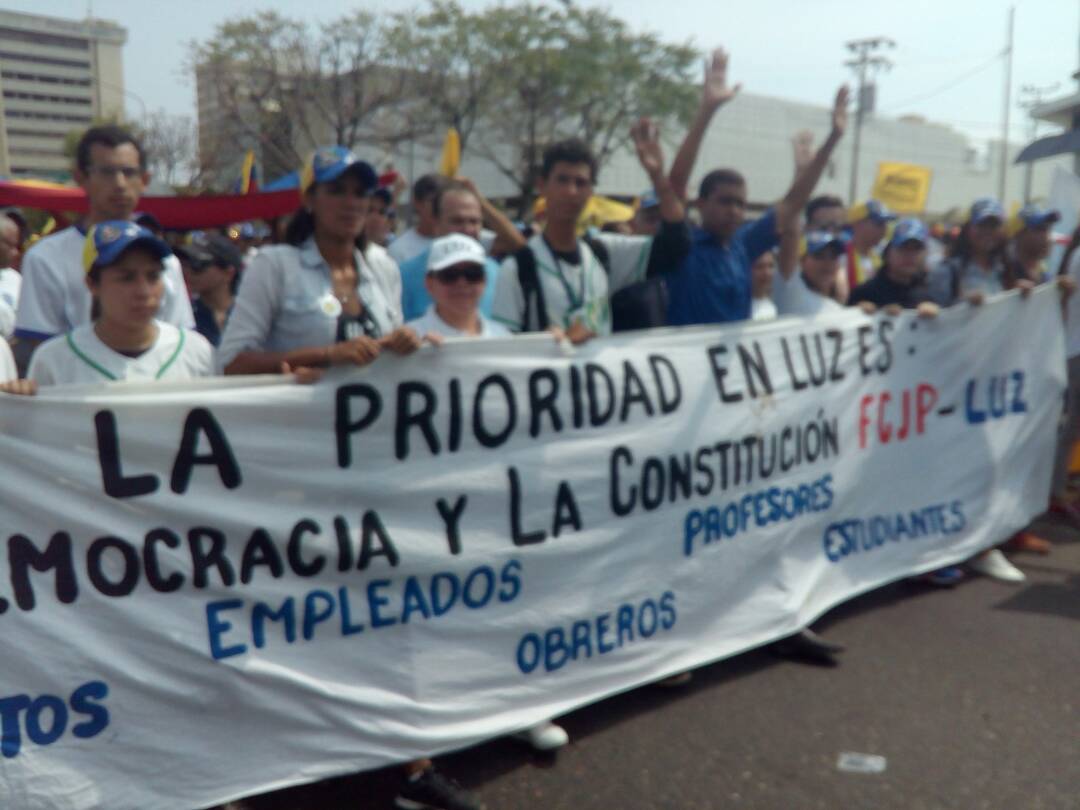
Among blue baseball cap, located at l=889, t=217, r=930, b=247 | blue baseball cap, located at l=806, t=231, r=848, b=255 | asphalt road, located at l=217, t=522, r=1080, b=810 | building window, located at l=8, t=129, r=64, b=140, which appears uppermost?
building window, located at l=8, t=129, r=64, b=140

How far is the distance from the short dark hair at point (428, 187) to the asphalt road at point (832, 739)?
2526 millimetres

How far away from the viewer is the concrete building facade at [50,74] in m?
92.1

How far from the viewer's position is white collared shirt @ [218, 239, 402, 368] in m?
2.98

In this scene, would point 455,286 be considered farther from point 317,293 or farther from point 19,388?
point 19,388

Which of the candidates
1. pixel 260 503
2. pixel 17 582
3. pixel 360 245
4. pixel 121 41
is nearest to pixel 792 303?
pixel 360 245

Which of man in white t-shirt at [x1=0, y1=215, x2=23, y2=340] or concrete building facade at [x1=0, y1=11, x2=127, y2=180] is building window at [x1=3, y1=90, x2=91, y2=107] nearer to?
concrete building facade at [x1=0, y1=11, x2=127, y2=180]

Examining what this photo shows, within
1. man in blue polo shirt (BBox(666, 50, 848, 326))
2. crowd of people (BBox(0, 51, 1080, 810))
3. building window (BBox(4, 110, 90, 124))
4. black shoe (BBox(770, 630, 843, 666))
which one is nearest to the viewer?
crowd of people (BBox(0, 51, 1080, 810))

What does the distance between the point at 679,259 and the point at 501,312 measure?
718 mm

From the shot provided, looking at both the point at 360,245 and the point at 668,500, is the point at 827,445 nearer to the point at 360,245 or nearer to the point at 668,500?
the point at 668,500

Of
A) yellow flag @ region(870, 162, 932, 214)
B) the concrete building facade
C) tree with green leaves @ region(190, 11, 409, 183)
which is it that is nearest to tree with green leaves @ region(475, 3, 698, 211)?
tree with green leaves @ region(190, 11, 409, 183)

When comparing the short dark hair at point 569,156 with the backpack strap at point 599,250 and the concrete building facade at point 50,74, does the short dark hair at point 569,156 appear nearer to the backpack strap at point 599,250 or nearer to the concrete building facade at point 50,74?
the backpack strap at point 599,250

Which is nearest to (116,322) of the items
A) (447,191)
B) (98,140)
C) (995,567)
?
(98,140)

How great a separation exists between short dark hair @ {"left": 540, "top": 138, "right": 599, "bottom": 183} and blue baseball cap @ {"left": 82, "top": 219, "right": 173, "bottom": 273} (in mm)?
1482

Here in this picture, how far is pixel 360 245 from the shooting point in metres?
3.29
